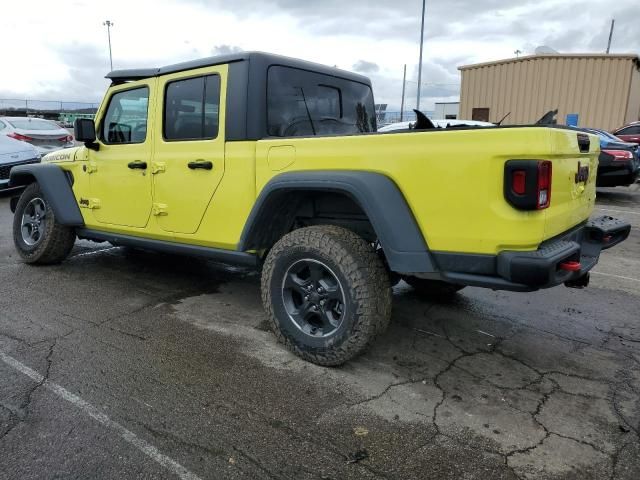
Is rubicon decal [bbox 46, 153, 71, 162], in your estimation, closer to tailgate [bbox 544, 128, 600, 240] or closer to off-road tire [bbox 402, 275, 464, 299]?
off-road tire [bbox 402, 275, 464, 299]

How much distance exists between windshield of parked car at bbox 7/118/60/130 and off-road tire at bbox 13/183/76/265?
7.37 meters

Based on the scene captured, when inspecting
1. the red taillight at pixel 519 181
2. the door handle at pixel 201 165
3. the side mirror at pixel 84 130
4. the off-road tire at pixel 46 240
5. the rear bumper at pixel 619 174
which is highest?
the side mirror at pixel 84 130

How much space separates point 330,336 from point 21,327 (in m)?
2.36

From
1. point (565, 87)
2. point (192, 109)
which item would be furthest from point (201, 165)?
point (565, 87)

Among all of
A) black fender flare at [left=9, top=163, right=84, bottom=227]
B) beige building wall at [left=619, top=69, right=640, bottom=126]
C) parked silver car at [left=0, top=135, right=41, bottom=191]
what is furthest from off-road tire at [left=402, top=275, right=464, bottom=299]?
beige building wall at [left=619, top=69, right=640, bottom=126]

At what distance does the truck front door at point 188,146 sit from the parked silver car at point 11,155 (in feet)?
22.4

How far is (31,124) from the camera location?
468 inches

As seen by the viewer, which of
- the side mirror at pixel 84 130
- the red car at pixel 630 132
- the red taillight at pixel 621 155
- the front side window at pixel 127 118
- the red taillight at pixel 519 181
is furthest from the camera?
the red car at pixel 630 132

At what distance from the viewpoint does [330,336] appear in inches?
121

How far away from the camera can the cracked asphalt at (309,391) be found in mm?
2287

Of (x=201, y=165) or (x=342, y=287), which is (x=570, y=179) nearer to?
(x=342, y=287)

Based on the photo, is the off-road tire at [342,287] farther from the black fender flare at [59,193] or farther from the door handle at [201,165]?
the black fender flare at [59,193]

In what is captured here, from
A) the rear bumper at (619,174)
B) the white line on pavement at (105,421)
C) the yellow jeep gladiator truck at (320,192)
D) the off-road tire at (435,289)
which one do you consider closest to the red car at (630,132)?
the rear bumper at (619,174)

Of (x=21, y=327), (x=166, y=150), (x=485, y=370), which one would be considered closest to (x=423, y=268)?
→ (x=485, y=370)
